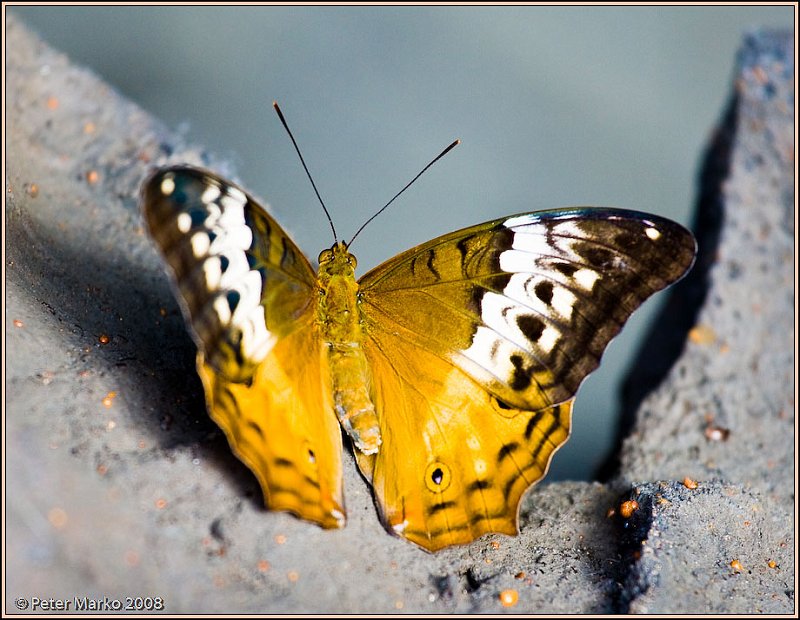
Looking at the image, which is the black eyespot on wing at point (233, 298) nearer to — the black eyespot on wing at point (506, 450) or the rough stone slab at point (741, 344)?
the black eyespot on wing at point (506, 450)

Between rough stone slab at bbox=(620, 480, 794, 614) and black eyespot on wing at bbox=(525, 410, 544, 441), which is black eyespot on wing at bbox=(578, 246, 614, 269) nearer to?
black eyespot on wing at bbox=(525, 410, 544, 441)

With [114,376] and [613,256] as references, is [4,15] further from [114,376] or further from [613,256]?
[613,256]

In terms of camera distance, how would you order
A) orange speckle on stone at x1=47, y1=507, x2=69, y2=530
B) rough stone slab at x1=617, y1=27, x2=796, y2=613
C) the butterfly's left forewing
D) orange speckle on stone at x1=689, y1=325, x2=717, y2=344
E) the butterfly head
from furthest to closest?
orange speckle on stone at x1=689, y1=325, x2=717, y2=344 → rough stone slab at x1=617, y1=27, x2=796, y2=613 → the butterfly head → the butterfly's left forewing → orange speckle on stone at x1=47, y1=507, x2=69, y2=530

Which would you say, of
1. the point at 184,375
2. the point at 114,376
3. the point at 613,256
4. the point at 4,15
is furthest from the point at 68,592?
the point at 4,15

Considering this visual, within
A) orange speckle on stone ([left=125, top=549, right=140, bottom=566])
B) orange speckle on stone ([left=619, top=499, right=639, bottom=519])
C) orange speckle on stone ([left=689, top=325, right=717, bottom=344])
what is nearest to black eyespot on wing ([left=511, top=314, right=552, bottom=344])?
orange speckle on stone ([left=619, top=499, right=639, bottom=519])

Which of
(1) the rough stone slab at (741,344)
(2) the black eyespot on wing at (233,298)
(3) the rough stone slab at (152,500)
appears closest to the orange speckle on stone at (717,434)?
(1) the rough stone slab at (741,344)

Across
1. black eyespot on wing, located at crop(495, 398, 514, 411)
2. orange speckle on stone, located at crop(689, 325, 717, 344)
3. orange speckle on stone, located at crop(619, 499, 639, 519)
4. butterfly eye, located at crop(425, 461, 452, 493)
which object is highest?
orange speckle on stone, located at crop(689, 325, 717, 344)

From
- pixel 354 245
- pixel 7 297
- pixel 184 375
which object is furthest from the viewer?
pixel 354 245
